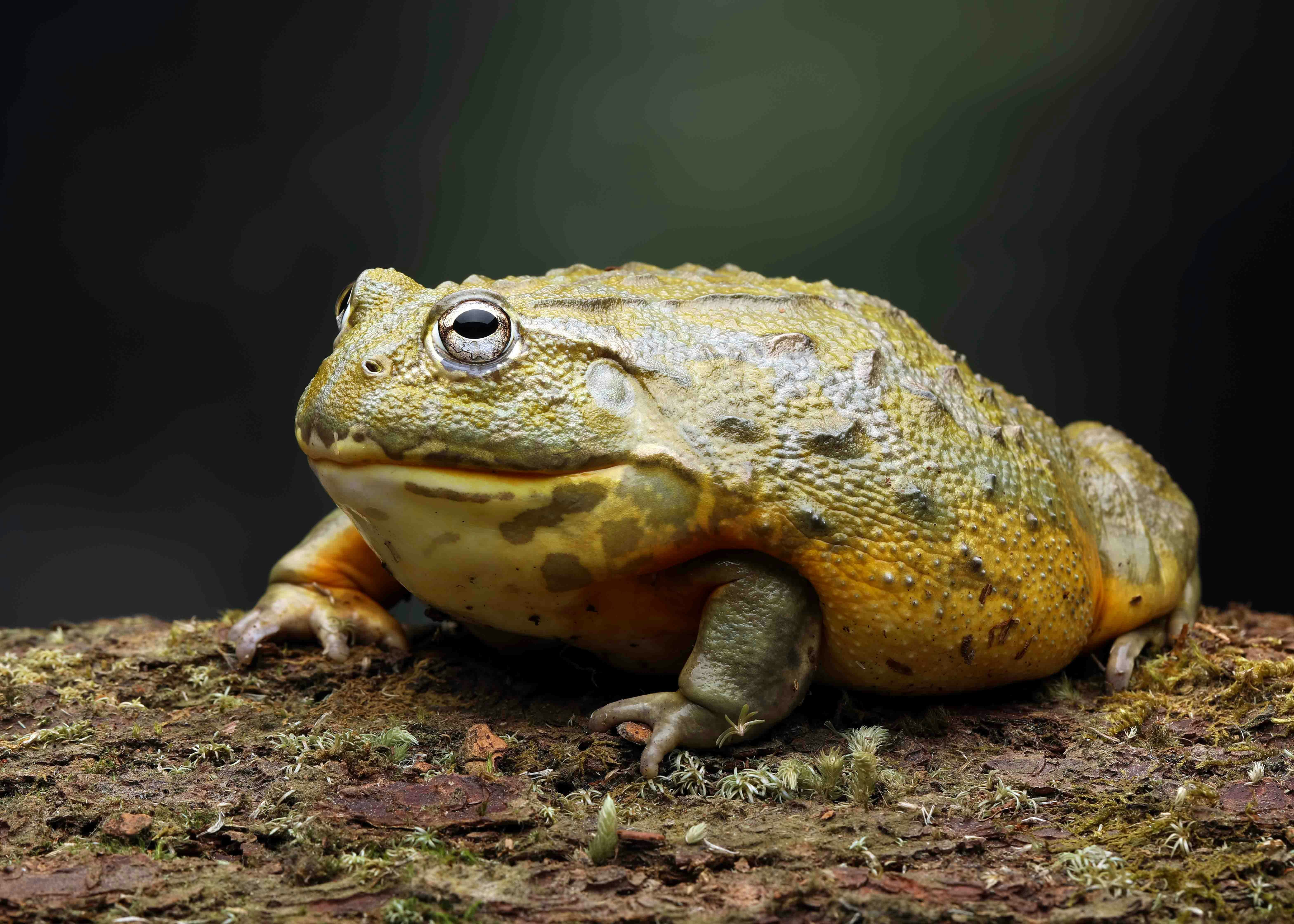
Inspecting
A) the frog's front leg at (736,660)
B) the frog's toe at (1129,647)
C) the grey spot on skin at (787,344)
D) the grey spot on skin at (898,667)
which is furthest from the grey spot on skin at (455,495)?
the frog's toe at (1129,647)

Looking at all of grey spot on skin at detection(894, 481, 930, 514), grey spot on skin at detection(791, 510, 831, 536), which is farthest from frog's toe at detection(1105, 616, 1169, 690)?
grey spot on skin at detection(791, 510, 831, 536)

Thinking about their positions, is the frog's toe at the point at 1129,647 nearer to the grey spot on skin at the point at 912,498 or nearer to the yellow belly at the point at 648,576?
the yellow belly at the point at 648,576

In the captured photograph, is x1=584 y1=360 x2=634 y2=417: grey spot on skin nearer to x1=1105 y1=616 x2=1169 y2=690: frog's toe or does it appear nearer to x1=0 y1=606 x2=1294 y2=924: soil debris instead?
x1=0 y1=606 x2=1294 y2=924: soil debris

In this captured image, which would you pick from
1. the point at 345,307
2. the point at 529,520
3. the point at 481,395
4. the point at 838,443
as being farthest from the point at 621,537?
the point at 345,307

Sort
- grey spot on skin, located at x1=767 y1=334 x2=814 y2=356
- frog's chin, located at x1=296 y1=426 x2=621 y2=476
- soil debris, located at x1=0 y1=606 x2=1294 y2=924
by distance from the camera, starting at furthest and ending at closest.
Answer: grey spot on skin, located at x1=767 y1=334 x2=814 y2=356
frog's chin, located at x1=296 y1=426 x2=621 y2=476
soil debris, located at x1=0 y1=606 x2=1294 y2=924

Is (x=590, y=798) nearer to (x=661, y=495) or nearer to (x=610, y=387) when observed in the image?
(x=661, y=495)

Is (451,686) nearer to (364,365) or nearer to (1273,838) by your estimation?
(364,365)

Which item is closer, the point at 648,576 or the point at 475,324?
the point at 475,324
